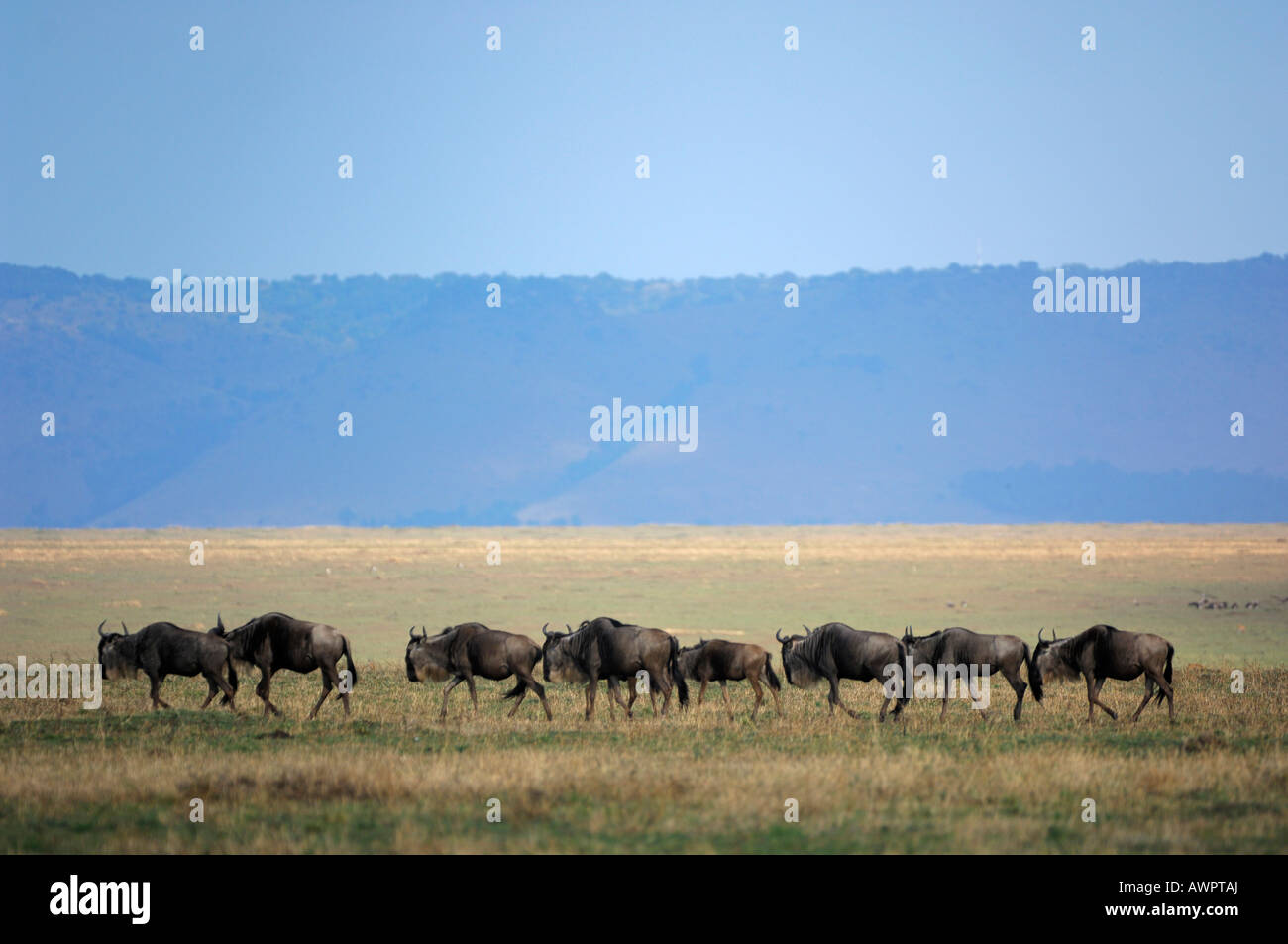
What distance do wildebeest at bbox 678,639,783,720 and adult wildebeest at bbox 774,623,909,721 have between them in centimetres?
35

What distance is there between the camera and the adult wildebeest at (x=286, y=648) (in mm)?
19625

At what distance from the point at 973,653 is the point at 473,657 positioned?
6.55m

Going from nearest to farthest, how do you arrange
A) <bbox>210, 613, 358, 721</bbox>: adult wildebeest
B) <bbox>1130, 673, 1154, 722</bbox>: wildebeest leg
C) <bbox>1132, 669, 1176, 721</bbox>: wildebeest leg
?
<bbox>1130, 673, 1154, 722</bbox>: wildebeest leg, <bbox>1132, 669, 1176, 721</bbox>: wildebeest leg, <bbox>210, 613, 358, 721</bbox>: adult wildebeest

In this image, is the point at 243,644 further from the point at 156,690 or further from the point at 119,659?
the point at 119,659

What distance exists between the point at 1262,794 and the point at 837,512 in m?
163

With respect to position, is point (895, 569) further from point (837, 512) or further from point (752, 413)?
point (752, 413)

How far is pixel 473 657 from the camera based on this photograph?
19953 mm

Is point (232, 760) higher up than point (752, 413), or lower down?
lower down

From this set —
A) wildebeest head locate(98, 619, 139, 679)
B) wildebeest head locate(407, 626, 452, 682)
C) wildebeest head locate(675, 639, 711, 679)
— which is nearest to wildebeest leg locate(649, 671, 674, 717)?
wildebeest head locate(675, 639, 711, 679)

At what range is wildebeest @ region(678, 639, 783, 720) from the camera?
20.2 m

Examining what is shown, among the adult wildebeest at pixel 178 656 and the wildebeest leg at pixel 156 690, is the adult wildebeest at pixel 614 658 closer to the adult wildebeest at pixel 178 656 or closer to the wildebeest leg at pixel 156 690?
the adult wildebeest at pixel 178 656

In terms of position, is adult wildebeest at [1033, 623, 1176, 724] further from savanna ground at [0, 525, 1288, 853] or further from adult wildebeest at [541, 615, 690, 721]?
adult wildebeest at [541, 615, 690, 721]
